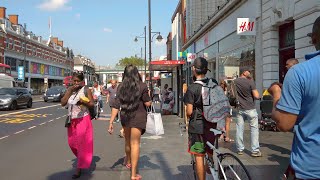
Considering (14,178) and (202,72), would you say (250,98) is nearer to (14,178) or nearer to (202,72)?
(202,72)

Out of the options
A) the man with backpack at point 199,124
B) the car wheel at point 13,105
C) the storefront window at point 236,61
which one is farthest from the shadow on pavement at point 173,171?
the car wheel at point 13,105

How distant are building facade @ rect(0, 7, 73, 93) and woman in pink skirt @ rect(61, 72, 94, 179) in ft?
194

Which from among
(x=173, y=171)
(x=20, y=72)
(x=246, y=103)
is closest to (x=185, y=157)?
(x=173, y=171)

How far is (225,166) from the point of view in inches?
164

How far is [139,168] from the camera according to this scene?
6.84m

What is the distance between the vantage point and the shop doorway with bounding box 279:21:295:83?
12742mm

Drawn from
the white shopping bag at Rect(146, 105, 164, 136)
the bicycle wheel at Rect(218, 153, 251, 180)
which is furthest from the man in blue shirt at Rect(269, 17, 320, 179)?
the white shopping bag at Rect(146, 105, 164, 136)

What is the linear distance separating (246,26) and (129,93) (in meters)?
10.0

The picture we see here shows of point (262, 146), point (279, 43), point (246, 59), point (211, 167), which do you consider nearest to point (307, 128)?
point (211, 167)

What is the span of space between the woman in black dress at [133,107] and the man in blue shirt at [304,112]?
3.76 metres

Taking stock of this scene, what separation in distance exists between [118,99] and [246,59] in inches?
461

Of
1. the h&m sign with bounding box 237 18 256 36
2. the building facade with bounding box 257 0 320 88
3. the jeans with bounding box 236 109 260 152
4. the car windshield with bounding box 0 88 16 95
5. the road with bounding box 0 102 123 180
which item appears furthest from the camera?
the car windshield with bounding box 0 88 16 95

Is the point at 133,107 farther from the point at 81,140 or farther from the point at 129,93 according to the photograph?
the point at 81,140

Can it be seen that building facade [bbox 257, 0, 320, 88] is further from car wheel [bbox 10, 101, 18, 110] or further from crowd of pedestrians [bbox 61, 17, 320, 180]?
car wheel [bbox 10, 101, 18, 110]
